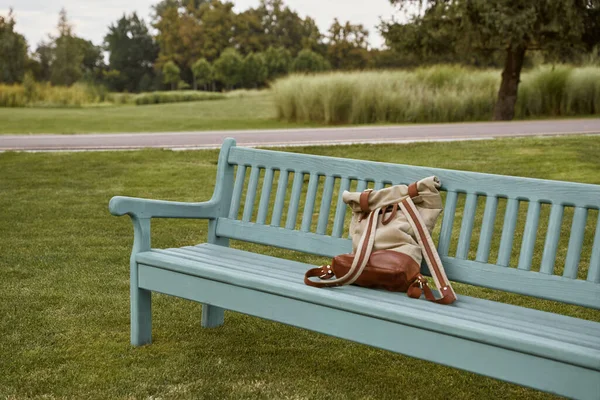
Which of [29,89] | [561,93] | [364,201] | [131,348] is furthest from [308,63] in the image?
[364,201]

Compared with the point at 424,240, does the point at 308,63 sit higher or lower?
higher

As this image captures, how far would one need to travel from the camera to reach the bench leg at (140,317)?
4.16 m

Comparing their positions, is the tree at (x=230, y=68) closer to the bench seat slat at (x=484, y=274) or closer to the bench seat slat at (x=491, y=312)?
the bench seat slat at (x=484, y=274)

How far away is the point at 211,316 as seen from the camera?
181 inches

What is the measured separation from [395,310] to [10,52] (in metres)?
63.6

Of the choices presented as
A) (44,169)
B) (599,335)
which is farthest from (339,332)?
Answer: (44,169)

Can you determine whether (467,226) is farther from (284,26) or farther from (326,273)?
(284,26)

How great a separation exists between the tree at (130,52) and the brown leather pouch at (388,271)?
267 ft

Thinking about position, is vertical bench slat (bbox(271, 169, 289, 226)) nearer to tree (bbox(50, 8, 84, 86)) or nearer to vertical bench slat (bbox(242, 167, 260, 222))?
vertical bench slat (bbox(242, 167, 260, 222))

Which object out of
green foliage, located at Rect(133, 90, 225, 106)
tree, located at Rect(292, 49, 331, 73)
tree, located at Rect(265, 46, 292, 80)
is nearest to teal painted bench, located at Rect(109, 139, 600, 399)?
green foliage, located at Rect(133, 90, 225, 106)

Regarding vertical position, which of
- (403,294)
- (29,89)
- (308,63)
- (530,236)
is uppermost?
(308,63)

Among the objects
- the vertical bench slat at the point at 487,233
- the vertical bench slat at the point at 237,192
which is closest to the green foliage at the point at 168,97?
the vertical bench slat at the point at 237,192

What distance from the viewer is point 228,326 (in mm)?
4656

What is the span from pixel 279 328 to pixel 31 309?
1.45 metres
